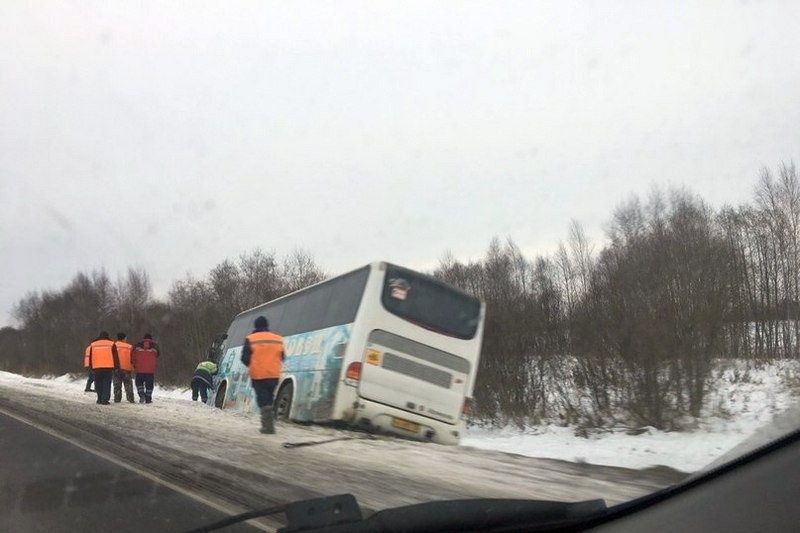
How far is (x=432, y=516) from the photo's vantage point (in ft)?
11.6

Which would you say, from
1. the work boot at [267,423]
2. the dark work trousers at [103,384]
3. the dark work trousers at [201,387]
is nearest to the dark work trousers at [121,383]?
the dark work trousers at [103,384]

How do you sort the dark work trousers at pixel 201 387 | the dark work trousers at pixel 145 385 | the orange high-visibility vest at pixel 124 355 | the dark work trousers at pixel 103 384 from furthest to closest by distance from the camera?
the dark work trousers at pixel 145 385 < the orange high-visibility vest at pixel 124 355 < the dark work trousers at pixel 201 387 < the dark work trousers at pixel 103 384

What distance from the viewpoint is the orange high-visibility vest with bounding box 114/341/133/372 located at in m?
19.4

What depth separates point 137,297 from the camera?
20094mm

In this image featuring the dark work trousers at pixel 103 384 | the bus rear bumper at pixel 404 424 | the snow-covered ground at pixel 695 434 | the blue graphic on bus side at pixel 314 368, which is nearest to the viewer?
the snow-covered ground at pixel 695 434

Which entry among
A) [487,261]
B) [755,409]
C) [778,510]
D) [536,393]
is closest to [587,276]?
[487,261]

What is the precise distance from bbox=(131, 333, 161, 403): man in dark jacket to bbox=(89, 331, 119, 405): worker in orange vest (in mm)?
1251

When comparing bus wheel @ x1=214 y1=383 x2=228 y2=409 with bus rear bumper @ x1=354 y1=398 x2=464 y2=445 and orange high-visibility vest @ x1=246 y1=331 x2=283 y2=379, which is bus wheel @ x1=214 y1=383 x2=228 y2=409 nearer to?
orange high-visibility vest @ x1=246 y1=331 x2=283 y2=379

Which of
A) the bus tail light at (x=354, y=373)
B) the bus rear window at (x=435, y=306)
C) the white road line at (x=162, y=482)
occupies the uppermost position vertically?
the bus rear window at (x=435, y=306)

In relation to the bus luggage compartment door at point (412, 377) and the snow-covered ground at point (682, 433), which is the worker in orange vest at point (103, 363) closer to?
the snow-covered ground at point (682, 433)

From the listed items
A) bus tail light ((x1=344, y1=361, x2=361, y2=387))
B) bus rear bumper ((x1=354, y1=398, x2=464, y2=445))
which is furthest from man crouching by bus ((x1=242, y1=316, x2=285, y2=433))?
bus rear bumper ((x1=354, y1=398, x2=464, y2=445))

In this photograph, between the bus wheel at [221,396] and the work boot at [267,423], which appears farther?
the bus wheel at [221,396]

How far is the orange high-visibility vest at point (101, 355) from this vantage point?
686 inches

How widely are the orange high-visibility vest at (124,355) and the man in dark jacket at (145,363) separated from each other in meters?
0.12
